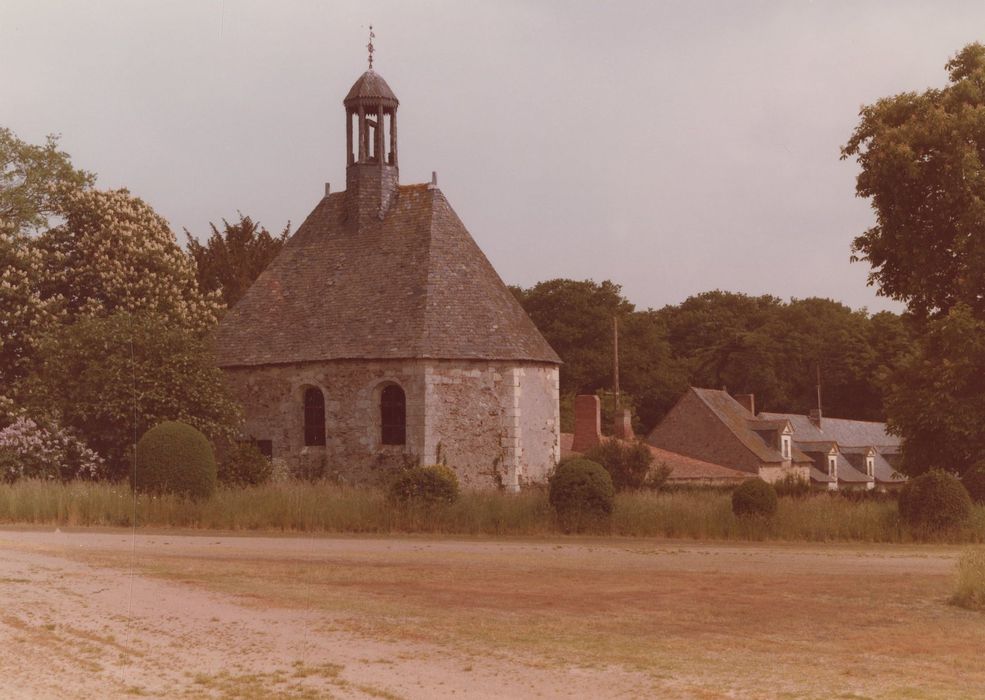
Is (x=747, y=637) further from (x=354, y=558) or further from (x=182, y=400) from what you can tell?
(x=182, y=400)

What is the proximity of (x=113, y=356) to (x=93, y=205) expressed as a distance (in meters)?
8.93

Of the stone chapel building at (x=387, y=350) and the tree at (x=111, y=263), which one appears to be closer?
the stone chapel building at (x=387, y=350)

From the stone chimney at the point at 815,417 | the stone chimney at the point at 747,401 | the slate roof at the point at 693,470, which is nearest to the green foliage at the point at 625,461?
the slate roof at the point at 693,470

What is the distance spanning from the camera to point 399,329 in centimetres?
3328

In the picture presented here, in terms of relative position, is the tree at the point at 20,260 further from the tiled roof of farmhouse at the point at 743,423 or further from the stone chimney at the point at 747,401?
the stone chimney at the point at 747,401

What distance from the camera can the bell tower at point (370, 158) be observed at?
36.3m

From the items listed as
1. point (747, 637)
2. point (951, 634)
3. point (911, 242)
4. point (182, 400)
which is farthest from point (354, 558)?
point (911, 242)

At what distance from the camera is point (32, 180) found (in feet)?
137

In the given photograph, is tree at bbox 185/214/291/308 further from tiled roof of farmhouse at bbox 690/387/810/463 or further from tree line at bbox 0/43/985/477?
tiled roof of farmhouse at bbox 690/387/810/463

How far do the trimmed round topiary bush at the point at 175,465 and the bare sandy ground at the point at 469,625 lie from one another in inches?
244

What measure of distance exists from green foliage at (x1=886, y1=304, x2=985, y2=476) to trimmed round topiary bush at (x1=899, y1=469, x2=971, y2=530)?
5.95m

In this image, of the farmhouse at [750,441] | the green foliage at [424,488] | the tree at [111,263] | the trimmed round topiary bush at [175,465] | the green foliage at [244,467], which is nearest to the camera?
the green foliage at [424,488]

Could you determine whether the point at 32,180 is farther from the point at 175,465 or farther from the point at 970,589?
the point at 970,589

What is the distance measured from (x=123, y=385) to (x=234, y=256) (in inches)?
644
